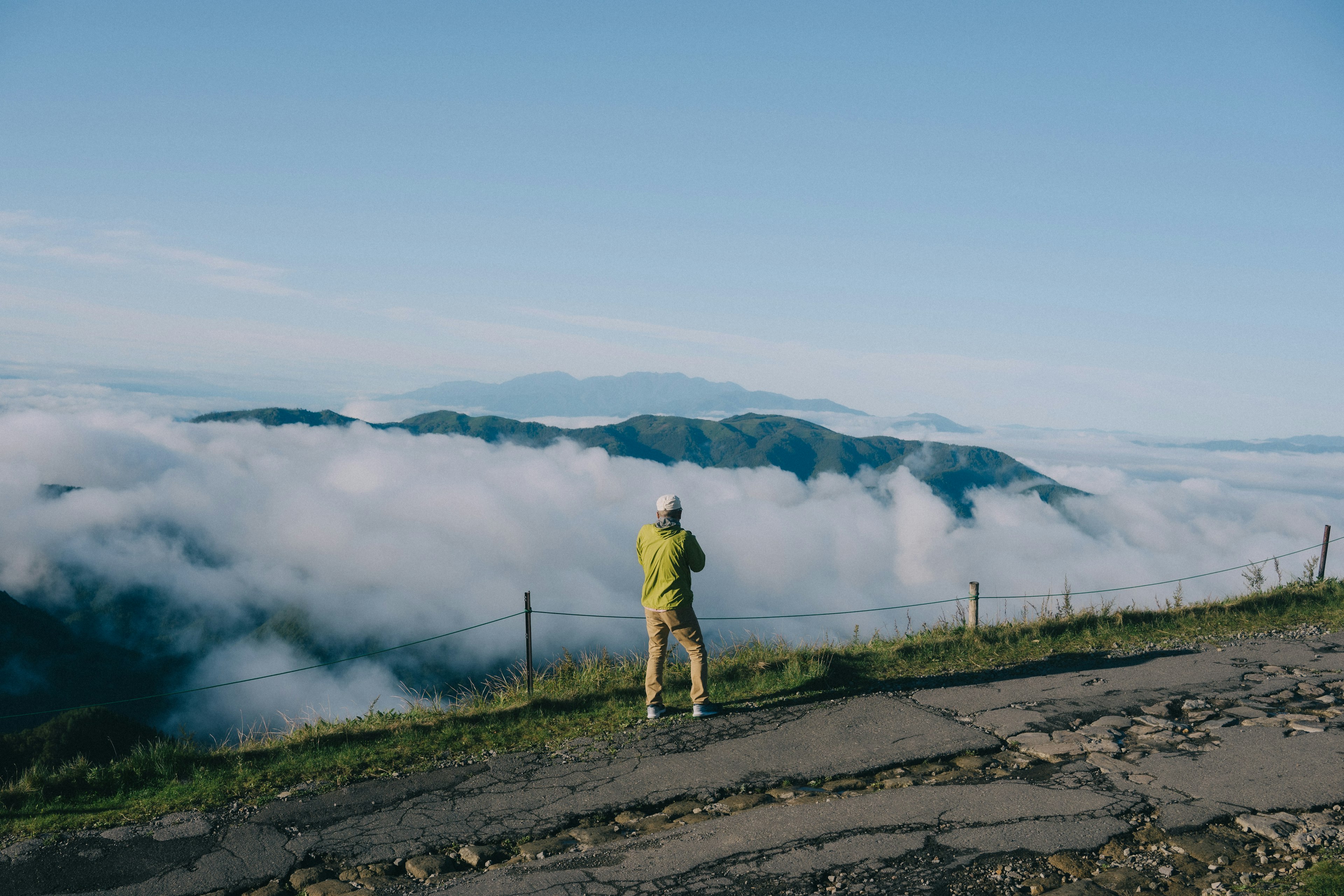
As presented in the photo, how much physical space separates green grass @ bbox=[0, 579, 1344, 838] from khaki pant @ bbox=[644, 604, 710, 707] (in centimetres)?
34

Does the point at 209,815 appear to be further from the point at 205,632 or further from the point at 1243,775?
the point at 205,632

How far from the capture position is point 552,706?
26.2 feet

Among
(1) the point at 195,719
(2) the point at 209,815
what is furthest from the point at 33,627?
(2) the point at 209,815

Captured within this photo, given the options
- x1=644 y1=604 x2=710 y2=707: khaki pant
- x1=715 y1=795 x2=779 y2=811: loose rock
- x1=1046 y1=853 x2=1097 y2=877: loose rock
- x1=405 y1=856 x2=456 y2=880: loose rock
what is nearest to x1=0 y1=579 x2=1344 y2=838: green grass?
x1=644 y1=604 x2=710 y2=707: khaki pant

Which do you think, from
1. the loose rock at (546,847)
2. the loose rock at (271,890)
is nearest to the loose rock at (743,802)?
the loose rock at (546,847)

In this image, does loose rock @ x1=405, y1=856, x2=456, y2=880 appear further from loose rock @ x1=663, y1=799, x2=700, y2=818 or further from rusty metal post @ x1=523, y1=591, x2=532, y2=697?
rusty metal post @ x1=523, y1=591, x2=532, y2=697

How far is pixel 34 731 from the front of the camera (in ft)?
153

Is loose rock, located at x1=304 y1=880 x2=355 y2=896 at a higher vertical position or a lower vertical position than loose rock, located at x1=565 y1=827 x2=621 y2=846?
lower

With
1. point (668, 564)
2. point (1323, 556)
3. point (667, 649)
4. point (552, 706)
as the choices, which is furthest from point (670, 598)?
point (1323, 556)

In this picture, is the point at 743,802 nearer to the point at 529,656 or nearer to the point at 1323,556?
the point at 529,656

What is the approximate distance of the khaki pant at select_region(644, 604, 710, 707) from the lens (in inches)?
293

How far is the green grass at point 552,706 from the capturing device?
237 inches

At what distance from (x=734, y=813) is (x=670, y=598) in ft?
7.43

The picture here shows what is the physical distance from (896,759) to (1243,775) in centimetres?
258
